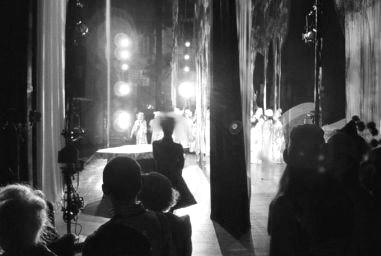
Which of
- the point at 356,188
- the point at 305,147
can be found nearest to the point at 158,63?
the point at 356,188

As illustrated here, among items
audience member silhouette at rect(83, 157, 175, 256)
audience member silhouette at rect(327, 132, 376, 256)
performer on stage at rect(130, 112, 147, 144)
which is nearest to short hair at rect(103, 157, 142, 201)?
audience member silhouette at rect(83, 157, 175, 256)

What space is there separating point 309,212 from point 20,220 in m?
1.42

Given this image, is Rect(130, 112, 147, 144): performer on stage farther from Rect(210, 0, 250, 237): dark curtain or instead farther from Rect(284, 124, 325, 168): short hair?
Rect(284, 124, 325, 168): short hair

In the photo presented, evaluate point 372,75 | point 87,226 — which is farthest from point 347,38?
point 87,226

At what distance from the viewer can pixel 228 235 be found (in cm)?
704

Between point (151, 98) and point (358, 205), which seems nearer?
point (358, 205)

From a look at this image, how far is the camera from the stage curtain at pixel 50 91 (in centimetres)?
810

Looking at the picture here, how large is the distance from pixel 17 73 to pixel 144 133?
11.9m

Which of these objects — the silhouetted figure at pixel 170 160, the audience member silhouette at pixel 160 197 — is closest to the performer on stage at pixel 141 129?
the silhouetted figure at pixel 170 160

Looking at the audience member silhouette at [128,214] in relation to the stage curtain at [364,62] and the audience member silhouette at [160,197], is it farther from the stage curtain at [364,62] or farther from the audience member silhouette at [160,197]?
the stage curtain at [364,62]

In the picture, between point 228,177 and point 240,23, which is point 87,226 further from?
point 240,23

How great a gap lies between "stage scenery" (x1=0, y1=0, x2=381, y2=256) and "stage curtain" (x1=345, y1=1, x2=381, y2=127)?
0.14 feet

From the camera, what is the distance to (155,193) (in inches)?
104

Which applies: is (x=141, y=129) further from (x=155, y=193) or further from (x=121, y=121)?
(x=155, y=193)
